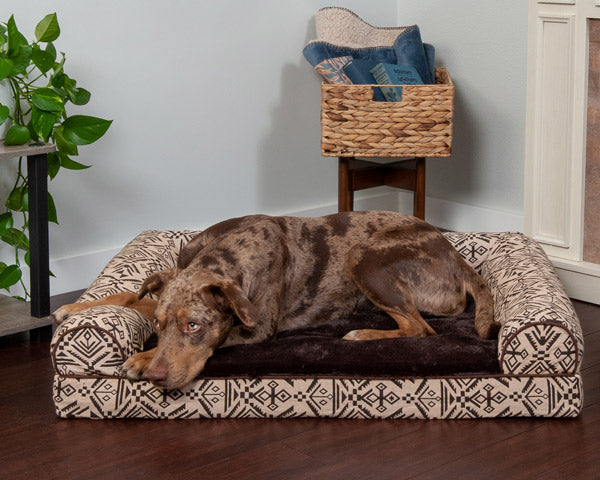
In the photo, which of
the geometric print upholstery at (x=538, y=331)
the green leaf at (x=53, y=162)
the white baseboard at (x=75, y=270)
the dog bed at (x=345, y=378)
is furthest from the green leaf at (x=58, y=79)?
the geometric print upholstery at (x=538, y=331)

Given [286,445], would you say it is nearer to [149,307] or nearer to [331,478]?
[331,478]

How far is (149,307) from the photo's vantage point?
3322mm

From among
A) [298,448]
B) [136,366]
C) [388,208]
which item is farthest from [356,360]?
[388,208]

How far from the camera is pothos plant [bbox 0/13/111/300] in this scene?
3.56 meters

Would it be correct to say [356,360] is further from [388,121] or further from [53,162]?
[388,121]

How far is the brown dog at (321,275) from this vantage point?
306 cm

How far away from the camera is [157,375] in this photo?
2.73 meters

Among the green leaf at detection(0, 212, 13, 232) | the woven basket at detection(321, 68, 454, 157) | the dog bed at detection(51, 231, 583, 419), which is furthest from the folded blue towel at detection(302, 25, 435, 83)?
the dog bed at detection(51, 231, 583, 419)

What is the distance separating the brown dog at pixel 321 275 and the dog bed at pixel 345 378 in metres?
0.10

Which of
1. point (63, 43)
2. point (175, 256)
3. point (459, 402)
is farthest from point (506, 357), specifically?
point (63, 43)

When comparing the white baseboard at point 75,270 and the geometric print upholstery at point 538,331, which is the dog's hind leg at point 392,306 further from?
the white baseboard at point 75,270

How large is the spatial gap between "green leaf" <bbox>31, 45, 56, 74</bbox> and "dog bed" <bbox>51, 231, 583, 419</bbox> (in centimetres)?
117

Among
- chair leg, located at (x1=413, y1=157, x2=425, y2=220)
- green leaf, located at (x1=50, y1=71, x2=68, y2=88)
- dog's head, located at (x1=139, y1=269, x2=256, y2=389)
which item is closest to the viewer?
dog's head, located at (x1=139, y1=269, x2=256, y2=389)

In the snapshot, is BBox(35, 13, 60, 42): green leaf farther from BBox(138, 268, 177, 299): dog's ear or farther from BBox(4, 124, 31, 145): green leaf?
BBox(138, 268, 177, 299): dog's ear
